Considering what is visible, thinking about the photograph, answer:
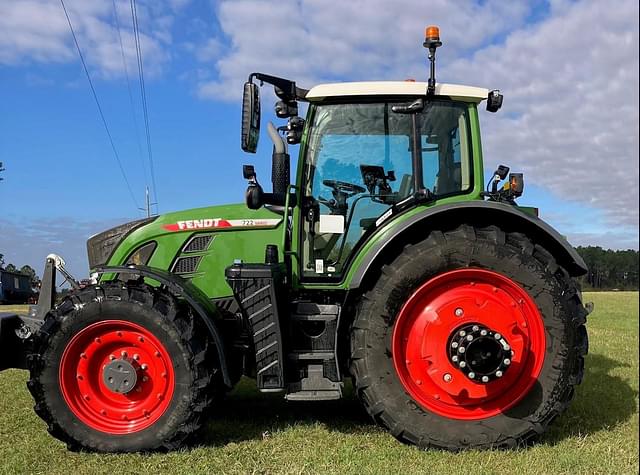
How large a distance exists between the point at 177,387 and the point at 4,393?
10.2ft

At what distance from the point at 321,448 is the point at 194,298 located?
137cm

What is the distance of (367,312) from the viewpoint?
3.72 meters

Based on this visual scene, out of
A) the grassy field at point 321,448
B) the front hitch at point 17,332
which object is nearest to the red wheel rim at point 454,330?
the grassy field at point 321,448

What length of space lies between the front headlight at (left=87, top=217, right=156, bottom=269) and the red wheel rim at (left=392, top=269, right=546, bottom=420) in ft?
8.06

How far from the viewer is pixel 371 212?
4141 millimetres

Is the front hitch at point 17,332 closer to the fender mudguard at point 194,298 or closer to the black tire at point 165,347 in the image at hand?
the black tire at point 165,347

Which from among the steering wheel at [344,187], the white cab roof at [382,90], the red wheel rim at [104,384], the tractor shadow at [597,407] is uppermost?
the white cab roof at [382,90]

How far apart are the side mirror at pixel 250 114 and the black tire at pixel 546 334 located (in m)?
1.28

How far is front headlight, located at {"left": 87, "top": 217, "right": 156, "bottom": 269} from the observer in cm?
465

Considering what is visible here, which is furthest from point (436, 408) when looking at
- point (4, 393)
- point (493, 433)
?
point (4, 393)

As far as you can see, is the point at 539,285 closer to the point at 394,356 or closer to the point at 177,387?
the point at 394,356

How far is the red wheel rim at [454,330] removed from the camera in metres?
3.66

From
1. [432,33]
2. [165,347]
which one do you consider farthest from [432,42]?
[165,347]

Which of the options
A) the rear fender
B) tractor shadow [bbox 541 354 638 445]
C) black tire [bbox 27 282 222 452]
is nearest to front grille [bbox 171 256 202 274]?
black tire [bbox 27 282 222 452]
